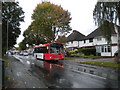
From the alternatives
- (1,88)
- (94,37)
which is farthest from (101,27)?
(94,37)

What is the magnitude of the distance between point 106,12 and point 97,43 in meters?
25.1

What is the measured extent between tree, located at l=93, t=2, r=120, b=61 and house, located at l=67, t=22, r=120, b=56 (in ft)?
28.8

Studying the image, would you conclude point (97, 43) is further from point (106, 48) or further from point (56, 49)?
point (56, 49)

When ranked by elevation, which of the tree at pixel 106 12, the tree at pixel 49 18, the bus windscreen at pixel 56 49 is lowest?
the bus windscreen at pixel 56 49

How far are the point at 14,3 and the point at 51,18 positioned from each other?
9195 mm

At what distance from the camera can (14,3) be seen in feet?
97.8

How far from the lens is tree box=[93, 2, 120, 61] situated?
13609mm

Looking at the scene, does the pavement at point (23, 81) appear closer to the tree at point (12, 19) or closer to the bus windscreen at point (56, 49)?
the bus windscreen at point (56, 49)

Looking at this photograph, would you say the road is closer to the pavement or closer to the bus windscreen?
the pavement

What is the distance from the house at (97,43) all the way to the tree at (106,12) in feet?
28.8

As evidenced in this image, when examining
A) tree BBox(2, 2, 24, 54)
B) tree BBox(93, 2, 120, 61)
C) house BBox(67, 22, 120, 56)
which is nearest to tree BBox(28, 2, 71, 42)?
tree BBox(2, 2, 24, 54)

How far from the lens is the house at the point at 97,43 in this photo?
32469 mm

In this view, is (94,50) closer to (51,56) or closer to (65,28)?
(65,28)

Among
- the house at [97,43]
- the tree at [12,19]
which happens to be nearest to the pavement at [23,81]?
the house at [97,43]
